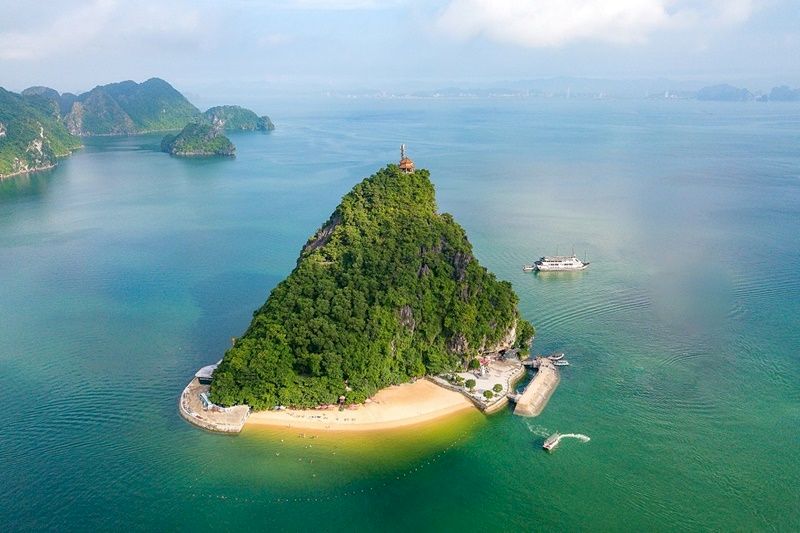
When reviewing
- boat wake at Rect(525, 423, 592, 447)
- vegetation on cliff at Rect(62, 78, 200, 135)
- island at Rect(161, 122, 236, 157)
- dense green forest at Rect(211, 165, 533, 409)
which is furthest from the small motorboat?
vegetation on cliff at Rect(62, 78, 200, 135)

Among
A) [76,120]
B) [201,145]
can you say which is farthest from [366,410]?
[76,120]

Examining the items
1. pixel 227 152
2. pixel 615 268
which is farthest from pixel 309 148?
pixel 615 268

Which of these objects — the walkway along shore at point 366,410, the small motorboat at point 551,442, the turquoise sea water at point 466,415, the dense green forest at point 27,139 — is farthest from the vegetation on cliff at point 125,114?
the small motorboat at point 551,442

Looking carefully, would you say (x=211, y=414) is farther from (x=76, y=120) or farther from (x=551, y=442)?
(x=76, y=120)

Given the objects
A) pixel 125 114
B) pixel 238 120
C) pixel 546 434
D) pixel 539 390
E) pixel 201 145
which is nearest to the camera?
pixel 546 434

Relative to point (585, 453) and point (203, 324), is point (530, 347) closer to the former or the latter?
point (585, 453)

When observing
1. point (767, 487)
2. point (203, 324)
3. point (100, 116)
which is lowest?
point (767, 487)
